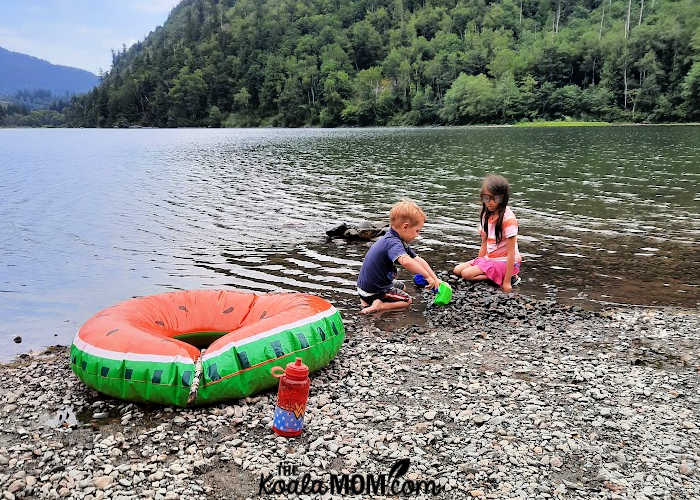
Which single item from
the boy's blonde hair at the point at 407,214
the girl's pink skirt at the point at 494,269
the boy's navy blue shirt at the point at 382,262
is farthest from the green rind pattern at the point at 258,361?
the girl's pink skirt at the point at 494,269

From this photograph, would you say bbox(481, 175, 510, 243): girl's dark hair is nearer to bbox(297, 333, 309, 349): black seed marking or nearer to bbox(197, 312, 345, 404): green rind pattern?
bbox(197, 312, 345, 404): green rind pattern

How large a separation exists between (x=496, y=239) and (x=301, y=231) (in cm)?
837

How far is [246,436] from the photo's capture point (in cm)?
577

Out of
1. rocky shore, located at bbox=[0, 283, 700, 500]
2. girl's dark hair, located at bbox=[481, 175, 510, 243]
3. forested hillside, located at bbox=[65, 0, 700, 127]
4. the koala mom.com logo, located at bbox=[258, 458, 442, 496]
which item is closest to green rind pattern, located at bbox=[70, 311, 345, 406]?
rocky shore, located at bbox=[0, 283, 700, 500]

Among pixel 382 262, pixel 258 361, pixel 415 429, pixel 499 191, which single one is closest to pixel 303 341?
pixel 258 361

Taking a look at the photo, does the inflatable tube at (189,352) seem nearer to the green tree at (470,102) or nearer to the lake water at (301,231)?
the lake water at (301,231)


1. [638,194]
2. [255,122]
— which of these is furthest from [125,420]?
[255,122]

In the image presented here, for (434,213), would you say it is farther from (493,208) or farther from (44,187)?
(44,187)

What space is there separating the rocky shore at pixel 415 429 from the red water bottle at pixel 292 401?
0.51ft

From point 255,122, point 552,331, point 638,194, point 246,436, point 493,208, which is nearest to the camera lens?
point 246,436

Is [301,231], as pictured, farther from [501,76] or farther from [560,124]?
[501,76]

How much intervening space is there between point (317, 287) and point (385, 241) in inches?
114

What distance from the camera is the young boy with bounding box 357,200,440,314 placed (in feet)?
30.5

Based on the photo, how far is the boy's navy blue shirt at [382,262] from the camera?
9.43 meters
